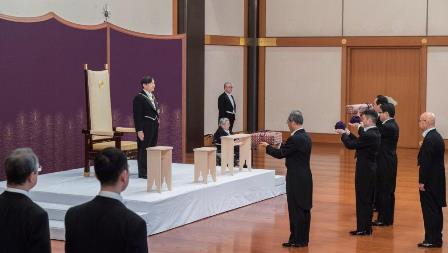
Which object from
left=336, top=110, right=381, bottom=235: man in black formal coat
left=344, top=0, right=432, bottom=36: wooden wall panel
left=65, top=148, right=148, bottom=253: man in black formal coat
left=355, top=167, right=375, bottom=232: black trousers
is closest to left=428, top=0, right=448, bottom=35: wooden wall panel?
left=344, top=0, right=432, bottom=36: wooden wall panel

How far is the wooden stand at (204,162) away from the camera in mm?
9039

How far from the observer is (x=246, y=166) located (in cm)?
1116

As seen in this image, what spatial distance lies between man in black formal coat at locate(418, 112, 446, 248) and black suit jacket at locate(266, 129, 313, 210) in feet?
3.41

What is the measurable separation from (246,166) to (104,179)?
794 centimetres

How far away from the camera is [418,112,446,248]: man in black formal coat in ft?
23.4

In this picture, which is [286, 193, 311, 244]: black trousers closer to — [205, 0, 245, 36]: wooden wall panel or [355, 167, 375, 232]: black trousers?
[355, 167, 375, 232]: black trousers

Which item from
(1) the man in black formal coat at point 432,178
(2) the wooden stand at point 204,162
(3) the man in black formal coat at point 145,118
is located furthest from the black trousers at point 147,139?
(1) the man in black formal coat at point 432,178

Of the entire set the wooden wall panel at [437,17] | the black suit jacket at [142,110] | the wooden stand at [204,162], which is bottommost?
the wooden stand at [204,162]

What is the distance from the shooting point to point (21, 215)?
11.2ft

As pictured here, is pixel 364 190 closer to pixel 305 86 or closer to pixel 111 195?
pixel 111 195

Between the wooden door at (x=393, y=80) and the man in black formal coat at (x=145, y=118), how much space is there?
833 centimetres

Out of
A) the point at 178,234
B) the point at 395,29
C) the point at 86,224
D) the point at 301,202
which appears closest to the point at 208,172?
the point at 178,234

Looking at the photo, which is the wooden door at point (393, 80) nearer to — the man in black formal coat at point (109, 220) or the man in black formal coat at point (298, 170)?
the man in black formal coat at point (298, 170)

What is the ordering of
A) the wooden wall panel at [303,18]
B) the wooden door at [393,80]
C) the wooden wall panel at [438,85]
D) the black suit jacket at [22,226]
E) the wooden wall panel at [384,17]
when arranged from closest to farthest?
1. the black suit jacket at [22,226]
2. the wooden wall panel at [438,85]
3. the wooden wall panel at [384,17]
4. the wooden door at [393,80]
5. the wooden wall panel at [303,18]
